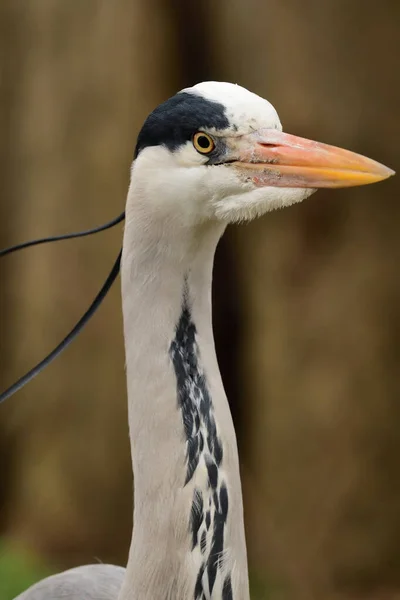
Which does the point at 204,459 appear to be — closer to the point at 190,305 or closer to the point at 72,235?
the point at 190,305

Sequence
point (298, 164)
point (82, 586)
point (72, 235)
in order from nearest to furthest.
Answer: point (298, 164) → point (72, 235) → point (82, 586)

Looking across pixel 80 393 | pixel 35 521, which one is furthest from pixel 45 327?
pixel 35 521

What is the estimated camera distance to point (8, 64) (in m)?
2.76

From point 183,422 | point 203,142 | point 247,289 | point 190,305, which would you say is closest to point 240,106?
point 203,142

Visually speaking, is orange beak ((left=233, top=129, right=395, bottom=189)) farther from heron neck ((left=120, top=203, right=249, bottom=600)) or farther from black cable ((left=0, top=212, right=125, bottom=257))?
black cable ((left=0, top=212, right=125, bottom=257))

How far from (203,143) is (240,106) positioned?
0.06 metres

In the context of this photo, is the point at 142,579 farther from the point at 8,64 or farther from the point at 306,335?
the point at 8,64

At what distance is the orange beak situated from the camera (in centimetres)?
100

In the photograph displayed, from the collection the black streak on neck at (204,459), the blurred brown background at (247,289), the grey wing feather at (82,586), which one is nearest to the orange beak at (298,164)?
the black streak on neck at (204,459)

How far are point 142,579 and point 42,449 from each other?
1.78 meters

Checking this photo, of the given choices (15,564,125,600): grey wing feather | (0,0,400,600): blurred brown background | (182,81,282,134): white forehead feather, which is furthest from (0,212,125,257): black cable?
(0,0,400,600): blurred brown background

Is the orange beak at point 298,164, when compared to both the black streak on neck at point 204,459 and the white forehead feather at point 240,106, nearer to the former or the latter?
the white forehead feather at point 240,106

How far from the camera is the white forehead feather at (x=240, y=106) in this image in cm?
101

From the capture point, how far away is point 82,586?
151 cm
